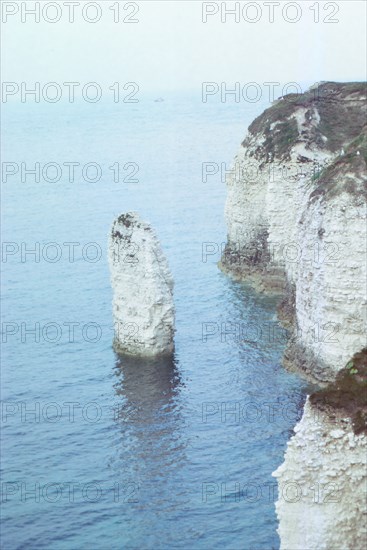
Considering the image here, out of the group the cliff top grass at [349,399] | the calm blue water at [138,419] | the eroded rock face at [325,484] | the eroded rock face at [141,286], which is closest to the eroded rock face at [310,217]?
the calm blue water at [138,419]

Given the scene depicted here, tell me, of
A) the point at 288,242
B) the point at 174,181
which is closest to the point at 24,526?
the point at 288,242

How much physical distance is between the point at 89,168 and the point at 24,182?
79.5ft

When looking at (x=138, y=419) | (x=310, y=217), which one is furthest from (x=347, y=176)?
(x=138, y=419)

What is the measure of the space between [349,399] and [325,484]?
2.47m

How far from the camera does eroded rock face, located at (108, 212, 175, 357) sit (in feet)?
186

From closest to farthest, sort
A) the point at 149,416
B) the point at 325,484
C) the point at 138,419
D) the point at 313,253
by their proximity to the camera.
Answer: the point at 325,484, the point at 138,419, the point at 149,416, the point at 313,253

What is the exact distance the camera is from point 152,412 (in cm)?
5097

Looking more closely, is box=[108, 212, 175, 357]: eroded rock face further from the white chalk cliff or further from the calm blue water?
the white chalk cliff

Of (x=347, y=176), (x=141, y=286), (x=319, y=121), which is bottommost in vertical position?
(x=141, y=286)

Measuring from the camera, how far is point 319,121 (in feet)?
250

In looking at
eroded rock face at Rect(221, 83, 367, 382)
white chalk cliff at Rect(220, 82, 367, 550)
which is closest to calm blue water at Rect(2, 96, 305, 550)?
eroded rock face at Rect(221, 83, 367, 382)

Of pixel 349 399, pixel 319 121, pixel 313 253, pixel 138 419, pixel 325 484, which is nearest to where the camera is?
pixel 349 399

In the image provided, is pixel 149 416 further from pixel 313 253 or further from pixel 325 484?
pixel 325 484

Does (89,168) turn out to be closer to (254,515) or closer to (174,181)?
(174,181)
